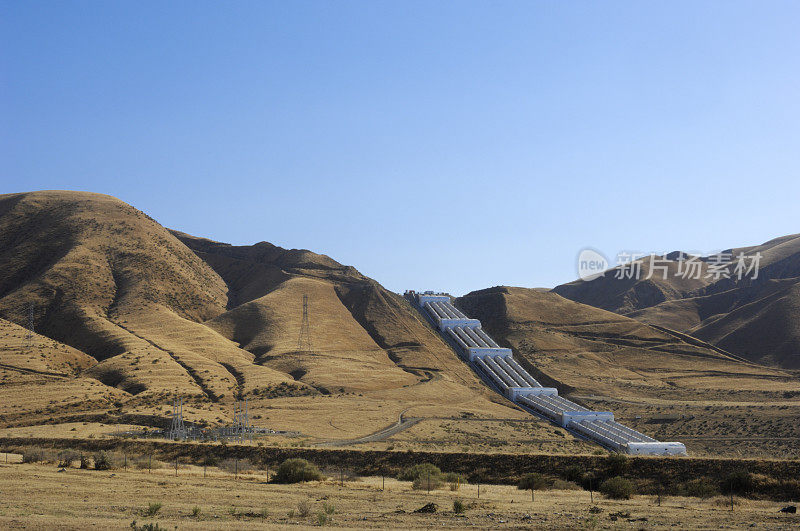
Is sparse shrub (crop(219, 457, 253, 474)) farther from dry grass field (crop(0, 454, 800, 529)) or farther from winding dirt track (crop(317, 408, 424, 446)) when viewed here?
winding dirt track (crop(317, 408, 424, 446))

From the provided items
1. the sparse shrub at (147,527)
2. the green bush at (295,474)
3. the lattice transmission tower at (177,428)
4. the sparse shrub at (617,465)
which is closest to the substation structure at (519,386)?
the sparse shrub at (617,465)

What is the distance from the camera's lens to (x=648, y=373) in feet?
281

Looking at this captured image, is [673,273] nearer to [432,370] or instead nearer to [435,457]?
[432,370]

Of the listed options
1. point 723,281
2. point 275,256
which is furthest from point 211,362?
point 723,281

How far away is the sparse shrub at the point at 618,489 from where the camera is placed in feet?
96.6

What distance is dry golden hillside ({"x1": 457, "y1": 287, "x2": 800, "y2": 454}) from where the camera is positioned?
193 ft

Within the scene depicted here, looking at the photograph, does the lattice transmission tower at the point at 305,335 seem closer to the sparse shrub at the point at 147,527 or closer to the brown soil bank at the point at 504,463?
the brown soil bank at the point at 504,463

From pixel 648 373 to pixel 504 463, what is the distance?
5595 centimetres

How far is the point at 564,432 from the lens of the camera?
196 feet

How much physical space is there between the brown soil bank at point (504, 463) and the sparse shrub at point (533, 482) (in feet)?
3.90

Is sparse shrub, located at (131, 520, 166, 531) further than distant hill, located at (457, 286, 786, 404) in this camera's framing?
No

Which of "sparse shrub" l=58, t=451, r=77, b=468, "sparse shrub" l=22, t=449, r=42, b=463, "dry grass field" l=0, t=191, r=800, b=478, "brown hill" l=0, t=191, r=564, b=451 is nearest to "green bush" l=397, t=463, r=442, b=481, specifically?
"dry grass field" l=0, t=191, r=800, b=478

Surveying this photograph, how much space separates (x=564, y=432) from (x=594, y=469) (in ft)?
88.4

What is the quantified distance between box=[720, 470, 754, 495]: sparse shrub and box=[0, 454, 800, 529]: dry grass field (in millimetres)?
1390
